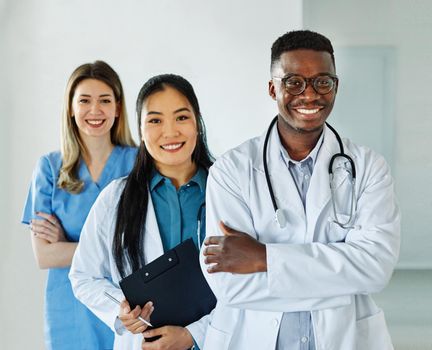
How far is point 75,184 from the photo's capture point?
240cm

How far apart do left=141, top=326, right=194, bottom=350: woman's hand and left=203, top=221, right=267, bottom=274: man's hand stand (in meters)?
0.27

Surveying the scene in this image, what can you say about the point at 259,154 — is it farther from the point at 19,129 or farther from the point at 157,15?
the point at 19,129

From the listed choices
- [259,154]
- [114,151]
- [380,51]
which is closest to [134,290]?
[259,154]

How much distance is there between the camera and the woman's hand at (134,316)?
5.75 ft

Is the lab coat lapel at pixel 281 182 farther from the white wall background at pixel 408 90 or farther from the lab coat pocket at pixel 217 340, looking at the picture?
the white wall background at pixel 408 90

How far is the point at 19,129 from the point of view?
129 inches

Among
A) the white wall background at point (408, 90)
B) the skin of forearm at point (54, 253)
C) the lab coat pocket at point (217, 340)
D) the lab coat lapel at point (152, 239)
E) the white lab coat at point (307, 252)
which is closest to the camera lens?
the white lab coat at point (307, 252)

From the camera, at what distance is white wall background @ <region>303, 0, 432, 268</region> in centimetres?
304

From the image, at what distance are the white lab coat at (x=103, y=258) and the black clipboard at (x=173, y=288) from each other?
0.42 feet

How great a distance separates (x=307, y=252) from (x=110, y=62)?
1.90 m

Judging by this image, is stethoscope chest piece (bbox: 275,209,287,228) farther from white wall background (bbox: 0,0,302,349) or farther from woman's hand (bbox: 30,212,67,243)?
white wall background (bbox: 0,0,302,349)

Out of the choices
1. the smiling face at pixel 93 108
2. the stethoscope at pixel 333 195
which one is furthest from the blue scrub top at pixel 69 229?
the stethoscope at pixel 333 195

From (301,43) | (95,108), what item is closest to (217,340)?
(301,43)

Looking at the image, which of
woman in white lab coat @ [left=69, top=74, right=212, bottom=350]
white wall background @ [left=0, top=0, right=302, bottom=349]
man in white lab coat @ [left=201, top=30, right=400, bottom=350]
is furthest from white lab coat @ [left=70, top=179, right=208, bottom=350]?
white wall background @ [left=0, top=0, right=302, bottom=349]
